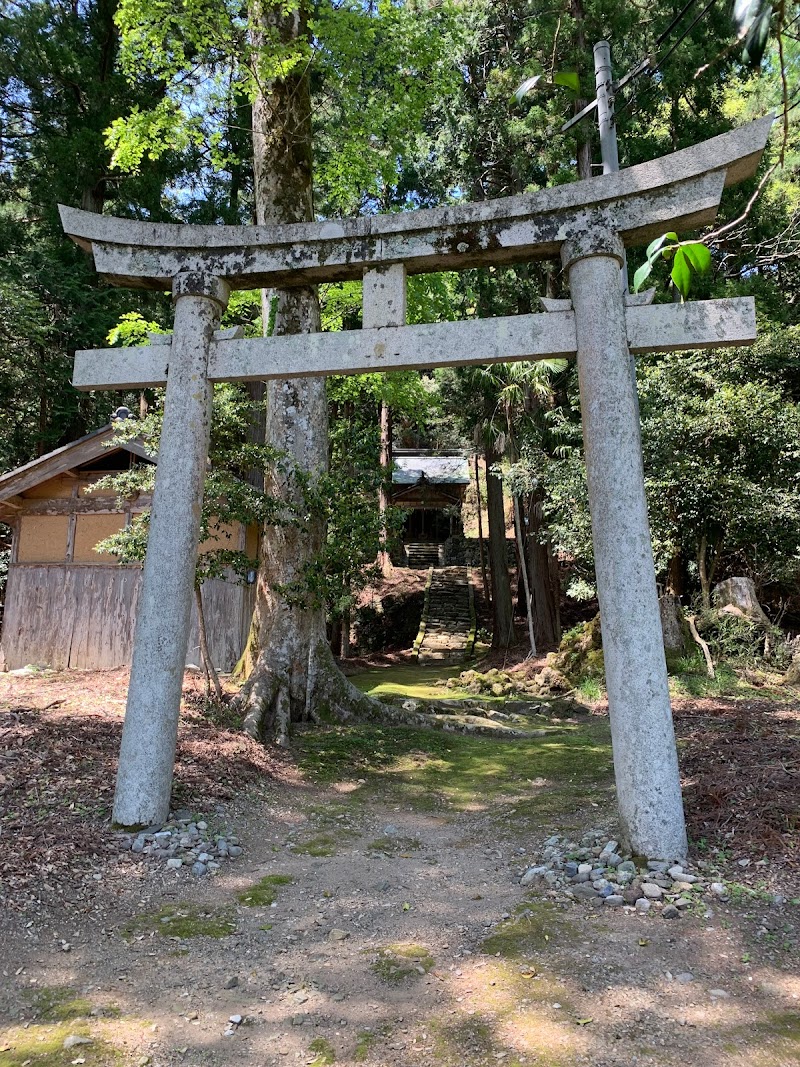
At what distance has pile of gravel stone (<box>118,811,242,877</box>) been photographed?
449 centimetres

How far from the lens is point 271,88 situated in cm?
923

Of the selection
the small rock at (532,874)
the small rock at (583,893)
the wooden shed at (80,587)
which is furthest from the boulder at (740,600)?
the small rock at (583,893)

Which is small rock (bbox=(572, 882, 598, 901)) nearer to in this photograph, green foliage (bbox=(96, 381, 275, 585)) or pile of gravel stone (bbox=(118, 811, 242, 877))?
pile of gravel stone (bbox=(118, 811, 242, 877))

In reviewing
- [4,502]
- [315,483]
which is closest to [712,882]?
[315,483]

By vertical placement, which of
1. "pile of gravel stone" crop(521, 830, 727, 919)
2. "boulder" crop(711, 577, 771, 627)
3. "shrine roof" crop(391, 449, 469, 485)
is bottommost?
"pile of gravel stone" crop(521, 830, 727, 919)

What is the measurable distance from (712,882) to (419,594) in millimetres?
20193

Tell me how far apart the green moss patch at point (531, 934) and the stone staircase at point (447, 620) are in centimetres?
1516

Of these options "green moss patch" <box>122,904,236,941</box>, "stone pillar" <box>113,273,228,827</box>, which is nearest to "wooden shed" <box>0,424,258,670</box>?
"stone pillar" <box>113,273,228,827</box>

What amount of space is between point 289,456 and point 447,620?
14358 mm

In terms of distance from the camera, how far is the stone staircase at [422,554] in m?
28.8

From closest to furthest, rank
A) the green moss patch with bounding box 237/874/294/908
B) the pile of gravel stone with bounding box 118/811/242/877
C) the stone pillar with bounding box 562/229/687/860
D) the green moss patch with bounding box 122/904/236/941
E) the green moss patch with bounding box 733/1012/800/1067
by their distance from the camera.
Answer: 1. the green moss patch with bounding box 733/1012/800/1067
2. the green moss patch with bounding box 122/904/236/941
3. the green moss patch with bounding box 237/874/294/908
4. the stone pillar with bounding box 562/229/687/860
5. the pile of gravel stone with bounding box 118/811/242/877

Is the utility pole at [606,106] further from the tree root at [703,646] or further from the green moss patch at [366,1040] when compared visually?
the tree root at [703,646]

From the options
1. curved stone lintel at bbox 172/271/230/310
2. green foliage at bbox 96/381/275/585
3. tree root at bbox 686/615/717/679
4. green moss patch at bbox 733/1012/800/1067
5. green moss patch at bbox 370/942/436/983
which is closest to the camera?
green moss patch at bbox 733/1012/800/1067

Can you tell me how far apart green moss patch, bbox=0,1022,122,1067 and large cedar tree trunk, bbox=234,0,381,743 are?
5.20 m
